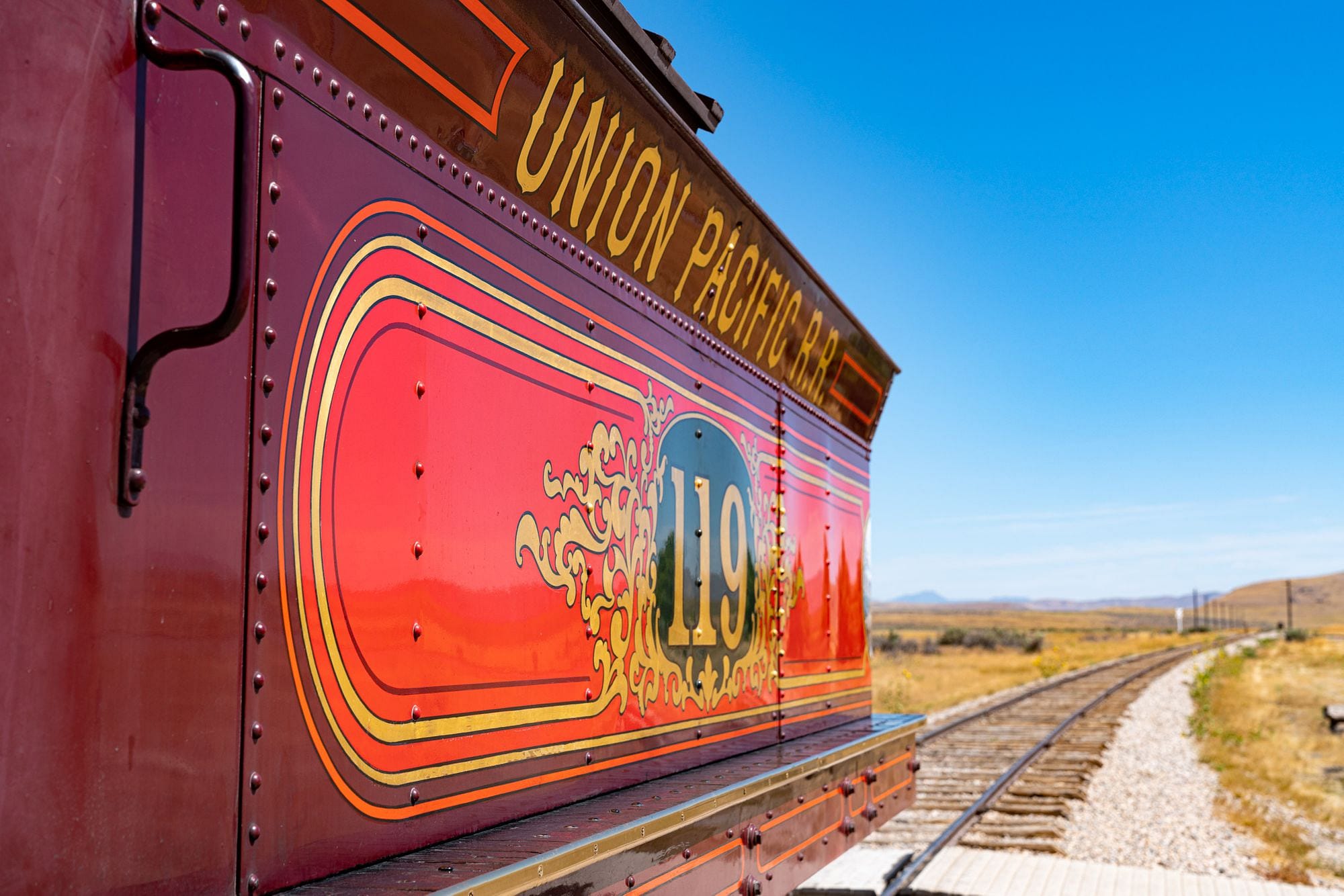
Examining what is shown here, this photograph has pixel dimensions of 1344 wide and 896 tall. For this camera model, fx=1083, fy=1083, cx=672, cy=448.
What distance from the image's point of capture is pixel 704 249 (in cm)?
374

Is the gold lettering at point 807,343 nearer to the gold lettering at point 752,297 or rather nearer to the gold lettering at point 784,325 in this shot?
the gold lettering at point 784,325

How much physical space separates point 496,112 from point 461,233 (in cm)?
30

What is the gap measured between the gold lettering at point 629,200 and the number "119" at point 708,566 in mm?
783

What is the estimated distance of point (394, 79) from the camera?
2088 millimetres

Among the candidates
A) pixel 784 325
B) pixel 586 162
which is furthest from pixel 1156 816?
pixel 586 162

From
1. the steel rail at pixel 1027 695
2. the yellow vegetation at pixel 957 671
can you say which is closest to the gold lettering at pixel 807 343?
the steel rail at pixel 1027 695

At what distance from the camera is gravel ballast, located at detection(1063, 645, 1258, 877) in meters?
9.37

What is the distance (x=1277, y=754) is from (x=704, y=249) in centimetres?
1730

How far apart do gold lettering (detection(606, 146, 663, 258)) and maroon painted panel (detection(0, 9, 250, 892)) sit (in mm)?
1520

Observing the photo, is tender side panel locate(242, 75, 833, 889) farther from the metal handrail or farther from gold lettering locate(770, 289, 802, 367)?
gold lettering locate(770, 289, 802, 367)

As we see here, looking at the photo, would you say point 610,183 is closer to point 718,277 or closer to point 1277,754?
point 718,277

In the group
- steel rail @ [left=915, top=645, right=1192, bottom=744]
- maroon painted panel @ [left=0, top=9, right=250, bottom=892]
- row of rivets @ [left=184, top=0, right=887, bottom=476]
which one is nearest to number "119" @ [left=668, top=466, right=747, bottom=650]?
row of rivets @ [left=184, top=0, right=887, bottom=476]

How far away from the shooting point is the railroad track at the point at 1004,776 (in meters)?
9.42

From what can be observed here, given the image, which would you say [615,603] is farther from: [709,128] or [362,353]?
[709,128]
